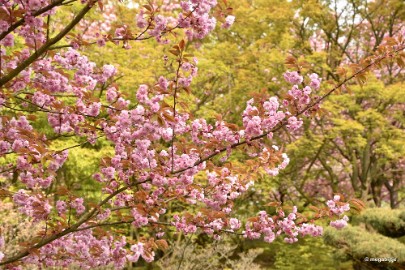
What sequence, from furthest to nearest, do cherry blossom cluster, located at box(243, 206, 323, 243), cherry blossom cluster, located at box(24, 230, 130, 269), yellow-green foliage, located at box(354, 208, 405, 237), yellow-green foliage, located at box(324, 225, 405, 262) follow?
yellow-green foliage, located at box(354, 208, 405, 237) < yellow-green foliage, located at box(324, 225, 405, 262) < cherry blossom cluster, located at box(243, 206, 323, 243) < cherry blossom cluster, located at box(24, 230, 130, 269)

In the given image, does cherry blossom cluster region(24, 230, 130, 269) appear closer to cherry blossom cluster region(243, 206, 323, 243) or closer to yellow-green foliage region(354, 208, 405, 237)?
cherry blossom cluster region(243, 206, 323, 243)

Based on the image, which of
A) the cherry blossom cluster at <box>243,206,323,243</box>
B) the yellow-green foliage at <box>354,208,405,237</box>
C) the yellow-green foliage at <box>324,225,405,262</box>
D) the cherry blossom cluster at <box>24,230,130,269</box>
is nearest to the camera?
the cherry blossom cluster at <box>24,230,130,269</box>

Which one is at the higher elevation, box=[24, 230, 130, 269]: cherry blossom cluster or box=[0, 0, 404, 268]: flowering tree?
box=[0, 0, 404, 268]: flowering tree

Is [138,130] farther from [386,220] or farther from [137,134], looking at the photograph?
[386,220]

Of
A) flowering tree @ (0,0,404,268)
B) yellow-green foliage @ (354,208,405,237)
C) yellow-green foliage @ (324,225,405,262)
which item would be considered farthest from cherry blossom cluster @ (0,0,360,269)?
yellow-green foliage @ (354,208,405,237)

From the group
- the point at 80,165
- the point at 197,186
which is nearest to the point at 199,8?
the point at 197,186

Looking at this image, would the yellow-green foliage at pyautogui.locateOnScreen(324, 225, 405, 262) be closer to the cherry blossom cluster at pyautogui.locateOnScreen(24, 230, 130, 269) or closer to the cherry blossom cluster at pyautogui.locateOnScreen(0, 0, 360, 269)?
the cherry blossom cluster at pyautogui.locateOnScreen(0, 0, 360, 269)

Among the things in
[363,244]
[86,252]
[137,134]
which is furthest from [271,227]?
[363,244]

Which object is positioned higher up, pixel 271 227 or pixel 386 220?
pixel 386 220

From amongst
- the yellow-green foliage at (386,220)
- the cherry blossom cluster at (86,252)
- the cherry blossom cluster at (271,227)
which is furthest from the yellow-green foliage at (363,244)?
the cherry blossom cluster at (86,252)

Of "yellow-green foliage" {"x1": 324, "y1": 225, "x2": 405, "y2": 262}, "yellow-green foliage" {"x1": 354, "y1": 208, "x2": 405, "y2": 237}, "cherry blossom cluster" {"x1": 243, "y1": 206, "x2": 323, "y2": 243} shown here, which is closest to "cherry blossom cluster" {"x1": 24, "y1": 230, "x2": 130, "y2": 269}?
"cherry blossom cluster" {"x1": 243, "y1": 206, "x2": 323, "y2": 243}

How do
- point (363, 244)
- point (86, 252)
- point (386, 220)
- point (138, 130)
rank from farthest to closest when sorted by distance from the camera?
point (386, 220)
point (363, 244)
point (86, 252)
point (138, 130)

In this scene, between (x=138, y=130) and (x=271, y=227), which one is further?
(x=271, y=227)

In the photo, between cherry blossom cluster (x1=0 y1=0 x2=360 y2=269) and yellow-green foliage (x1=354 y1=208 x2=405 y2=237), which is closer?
cherry blossom cluster (x1=0 y1=0 x2=360 y2=269)
